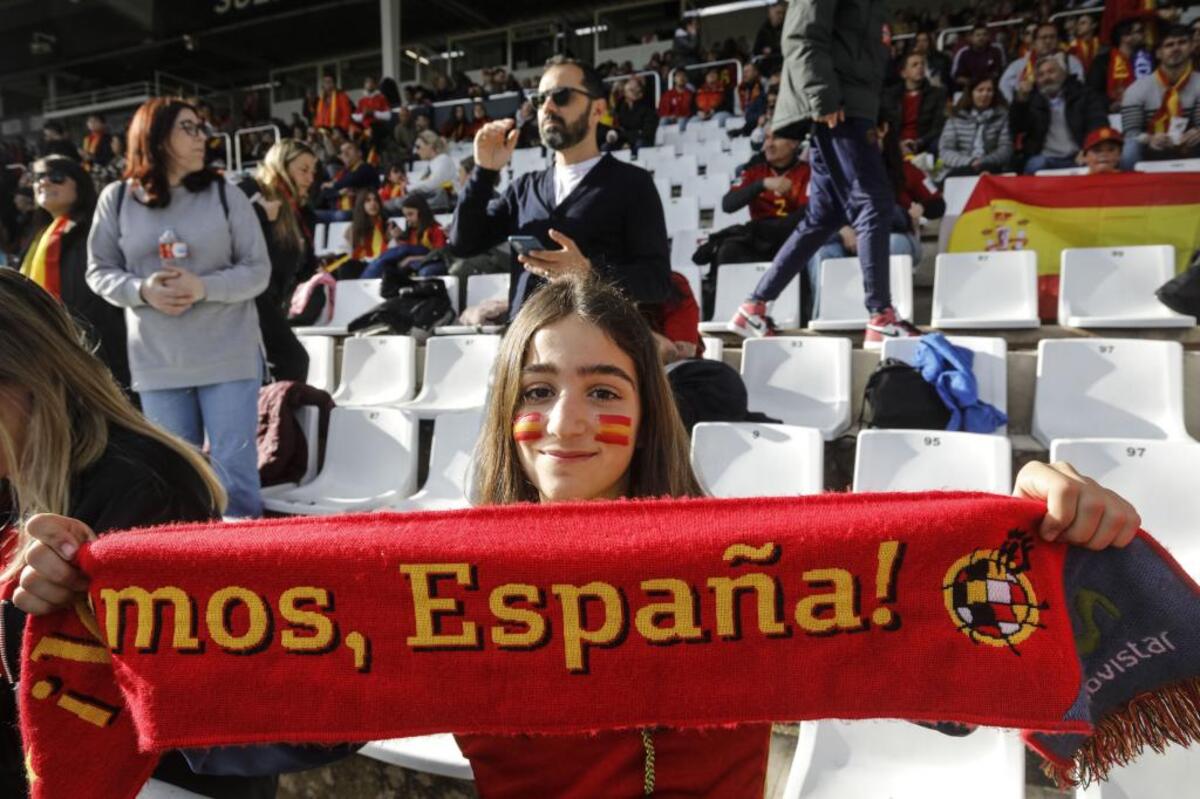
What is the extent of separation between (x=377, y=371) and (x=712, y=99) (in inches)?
291

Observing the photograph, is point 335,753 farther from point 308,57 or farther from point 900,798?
point 308,57

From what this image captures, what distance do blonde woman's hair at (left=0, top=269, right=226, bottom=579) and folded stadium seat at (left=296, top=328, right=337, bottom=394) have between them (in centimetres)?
348

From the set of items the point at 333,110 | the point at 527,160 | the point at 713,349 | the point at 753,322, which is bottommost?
the point at 713,349

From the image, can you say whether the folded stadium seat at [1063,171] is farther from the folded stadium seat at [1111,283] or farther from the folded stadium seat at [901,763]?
the folded stadium seat at [901,763]

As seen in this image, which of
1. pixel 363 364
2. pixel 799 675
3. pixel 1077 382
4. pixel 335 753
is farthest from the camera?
pixel 363 364

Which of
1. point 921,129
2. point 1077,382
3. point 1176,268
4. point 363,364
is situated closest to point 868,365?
point 1077,382

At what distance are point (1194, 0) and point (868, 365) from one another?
9873mm

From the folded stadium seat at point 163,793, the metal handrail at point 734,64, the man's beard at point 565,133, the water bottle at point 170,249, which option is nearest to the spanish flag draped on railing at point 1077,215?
the man's beard at point 565,133

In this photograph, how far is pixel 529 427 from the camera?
3.72 feet

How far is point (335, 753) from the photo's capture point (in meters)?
1.00

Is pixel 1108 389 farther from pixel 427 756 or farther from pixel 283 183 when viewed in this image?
pixel 283 183

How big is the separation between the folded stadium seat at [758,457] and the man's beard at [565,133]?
105 cm

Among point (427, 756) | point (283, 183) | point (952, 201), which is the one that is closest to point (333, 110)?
point (283, 183)

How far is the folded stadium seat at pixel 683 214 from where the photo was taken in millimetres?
6652
